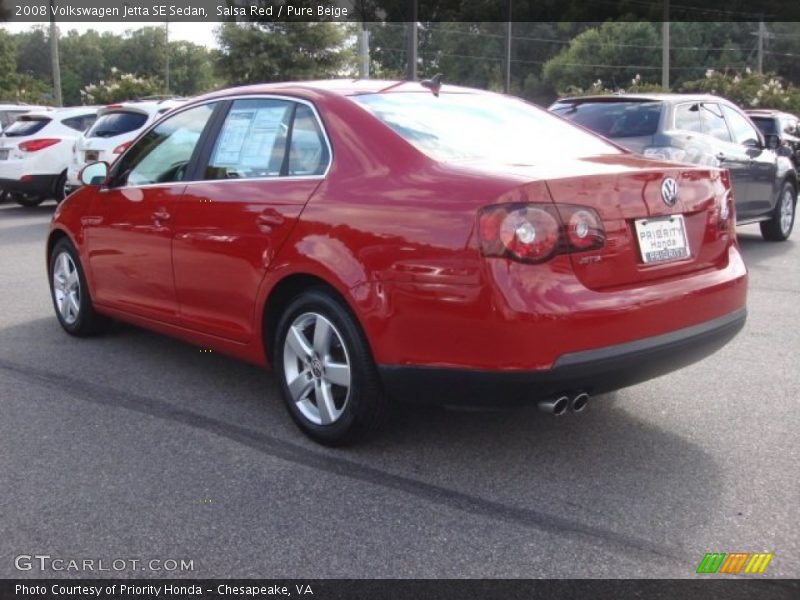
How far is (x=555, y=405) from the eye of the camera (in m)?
3.68

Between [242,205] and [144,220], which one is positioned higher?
[242,205]

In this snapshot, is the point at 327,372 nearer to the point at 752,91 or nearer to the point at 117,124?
the point at 117,124

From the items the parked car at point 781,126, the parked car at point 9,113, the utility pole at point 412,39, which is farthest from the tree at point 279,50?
the parked car at point 781,126

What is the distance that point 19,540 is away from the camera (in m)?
3.39

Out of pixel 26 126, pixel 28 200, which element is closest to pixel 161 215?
pixel 26 126

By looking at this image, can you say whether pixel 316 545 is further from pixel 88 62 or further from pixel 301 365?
pixel 88 62

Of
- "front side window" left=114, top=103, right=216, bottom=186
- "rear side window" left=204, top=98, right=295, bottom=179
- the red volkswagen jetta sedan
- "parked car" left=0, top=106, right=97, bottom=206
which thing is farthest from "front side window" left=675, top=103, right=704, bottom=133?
"parked car" left=0, top=106, right=97, bottom=206

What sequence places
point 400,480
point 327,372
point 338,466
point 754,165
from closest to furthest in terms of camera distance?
point 400,480, point 338,466, point 327,372, point 754,165

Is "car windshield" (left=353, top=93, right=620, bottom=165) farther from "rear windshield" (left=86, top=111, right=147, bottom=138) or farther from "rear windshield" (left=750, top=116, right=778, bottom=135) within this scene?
"rear windshield" (left=750, top=116, right=778, bottom=135)

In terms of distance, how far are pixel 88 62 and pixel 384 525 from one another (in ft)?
339

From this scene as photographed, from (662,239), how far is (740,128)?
7.46 meters

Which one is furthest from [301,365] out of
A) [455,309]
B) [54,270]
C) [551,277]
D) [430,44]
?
[430,44]

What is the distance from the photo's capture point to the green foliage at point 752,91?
3494 cm

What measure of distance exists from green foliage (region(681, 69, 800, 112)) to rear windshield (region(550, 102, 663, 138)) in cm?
2633
